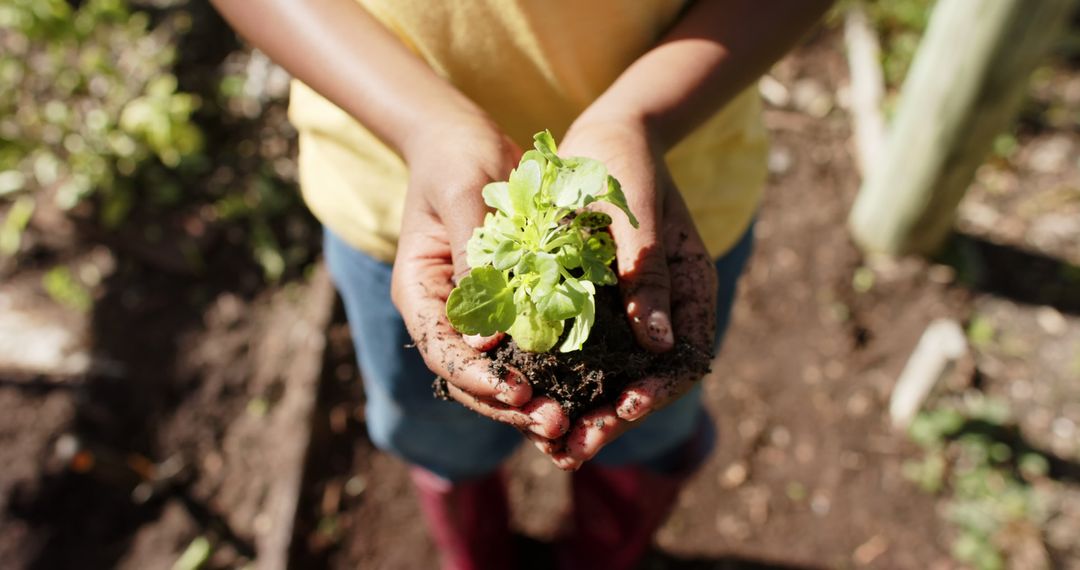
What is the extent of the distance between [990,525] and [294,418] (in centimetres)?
270

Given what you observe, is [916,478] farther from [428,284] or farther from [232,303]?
[232,303]

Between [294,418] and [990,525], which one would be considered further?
[294,418]

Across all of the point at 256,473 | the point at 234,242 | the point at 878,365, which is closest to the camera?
the point at 256,473

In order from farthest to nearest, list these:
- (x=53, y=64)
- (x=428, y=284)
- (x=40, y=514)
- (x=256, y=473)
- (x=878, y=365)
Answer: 1. (x=53, y=64)
2. (x=878, y=365)
3. (x=256, y=473)
4. (x=40, y=514)
5. (x=428, y=284)

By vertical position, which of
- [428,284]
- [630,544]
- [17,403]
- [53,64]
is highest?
[53,64]

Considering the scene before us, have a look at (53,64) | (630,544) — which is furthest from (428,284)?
(53,64)

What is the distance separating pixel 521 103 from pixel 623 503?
1.51 meters

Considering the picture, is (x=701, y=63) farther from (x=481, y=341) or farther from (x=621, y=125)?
(x=481, y=341)

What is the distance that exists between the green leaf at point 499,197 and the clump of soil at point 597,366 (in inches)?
10.2

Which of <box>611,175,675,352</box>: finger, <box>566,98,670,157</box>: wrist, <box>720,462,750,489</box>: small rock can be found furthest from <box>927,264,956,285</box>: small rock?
<box>611,175,675,352</box>: finger

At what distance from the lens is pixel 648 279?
4.57 ft

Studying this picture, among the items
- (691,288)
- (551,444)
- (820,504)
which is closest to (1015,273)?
(820,504)

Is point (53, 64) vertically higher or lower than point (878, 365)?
higher

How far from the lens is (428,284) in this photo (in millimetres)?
→ 1421
